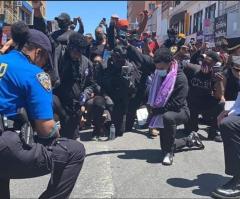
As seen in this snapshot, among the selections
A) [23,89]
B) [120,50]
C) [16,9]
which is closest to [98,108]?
[120,50]

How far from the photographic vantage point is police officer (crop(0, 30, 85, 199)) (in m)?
3.51

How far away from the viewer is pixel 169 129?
6652 millimetres

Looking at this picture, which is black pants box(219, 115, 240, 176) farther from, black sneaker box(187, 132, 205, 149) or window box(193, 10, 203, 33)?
window box(193, 10, 203, 33)

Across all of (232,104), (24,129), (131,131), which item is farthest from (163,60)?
(24,129)

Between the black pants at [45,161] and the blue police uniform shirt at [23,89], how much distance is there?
216mm

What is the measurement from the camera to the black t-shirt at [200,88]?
830 centimetres

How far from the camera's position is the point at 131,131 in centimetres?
930

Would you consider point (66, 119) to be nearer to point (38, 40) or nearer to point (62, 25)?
point (62, 25)

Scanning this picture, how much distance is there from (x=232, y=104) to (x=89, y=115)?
3.62 meters

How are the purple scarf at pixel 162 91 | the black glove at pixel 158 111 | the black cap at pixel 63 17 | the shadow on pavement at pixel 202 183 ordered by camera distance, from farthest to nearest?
the black cap at pixel 63 17, the black glove at pixel 158 111, the purple scarf at pixel 162 91, the shadow on pavement at pixel 202 183

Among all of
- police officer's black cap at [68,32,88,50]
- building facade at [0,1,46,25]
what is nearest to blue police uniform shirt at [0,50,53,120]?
police officer's black cap at [68,32,88,50]

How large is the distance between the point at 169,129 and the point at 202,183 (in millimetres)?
1093

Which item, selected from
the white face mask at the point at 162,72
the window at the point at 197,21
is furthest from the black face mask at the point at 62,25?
the window at the point at 197,21

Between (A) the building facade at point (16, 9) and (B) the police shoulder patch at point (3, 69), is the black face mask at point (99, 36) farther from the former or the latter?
(A) the building facade at point (16, 9)
